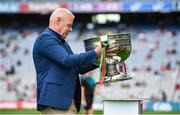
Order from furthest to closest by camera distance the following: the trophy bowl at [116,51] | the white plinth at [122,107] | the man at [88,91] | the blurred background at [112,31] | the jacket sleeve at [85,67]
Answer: the blurred background at [112,31]
the man at [88,91]
the jacket sleeve at [85,67]
the white plinth at [122,107]
the trophy bowl at [116,51]

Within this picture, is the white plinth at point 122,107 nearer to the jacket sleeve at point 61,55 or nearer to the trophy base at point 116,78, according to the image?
the trophy base at point 116,78

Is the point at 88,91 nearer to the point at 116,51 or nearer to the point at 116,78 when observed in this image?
the point at 116,78

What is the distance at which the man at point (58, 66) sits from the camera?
562cm

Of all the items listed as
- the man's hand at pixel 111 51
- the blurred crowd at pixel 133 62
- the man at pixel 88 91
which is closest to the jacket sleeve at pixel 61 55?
the man's hand at pixel 111 51

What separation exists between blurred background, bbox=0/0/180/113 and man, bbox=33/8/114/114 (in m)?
26.2

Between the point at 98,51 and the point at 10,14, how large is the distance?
35961 millimetres

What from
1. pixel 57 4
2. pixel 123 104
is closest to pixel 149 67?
pixel 57 4

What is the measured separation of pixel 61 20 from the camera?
18.7 ft

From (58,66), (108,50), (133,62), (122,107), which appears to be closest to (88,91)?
(122,107)

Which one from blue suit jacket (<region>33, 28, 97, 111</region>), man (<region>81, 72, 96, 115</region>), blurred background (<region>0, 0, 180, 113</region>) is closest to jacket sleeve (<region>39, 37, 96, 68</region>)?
blue suit jacket (<region>33, 28, 97, 111</region>)

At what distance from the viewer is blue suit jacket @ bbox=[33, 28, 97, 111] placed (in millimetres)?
5613

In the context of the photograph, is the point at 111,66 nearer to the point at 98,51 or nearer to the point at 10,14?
the point at 98,51

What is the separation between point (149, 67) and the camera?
118 ft

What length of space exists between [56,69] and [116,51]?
22.2 inches
